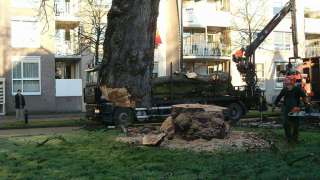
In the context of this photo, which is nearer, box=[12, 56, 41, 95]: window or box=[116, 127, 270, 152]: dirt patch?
box=[116, 127, 270, 152]: dirt patch

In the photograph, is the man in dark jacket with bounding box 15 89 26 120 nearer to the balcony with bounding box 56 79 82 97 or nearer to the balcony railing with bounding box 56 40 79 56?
the balcony with bounding box 56 79 82 97

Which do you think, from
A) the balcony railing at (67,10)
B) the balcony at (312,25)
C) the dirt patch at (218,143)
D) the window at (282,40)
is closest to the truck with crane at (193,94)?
the dirt patch at (218,143)

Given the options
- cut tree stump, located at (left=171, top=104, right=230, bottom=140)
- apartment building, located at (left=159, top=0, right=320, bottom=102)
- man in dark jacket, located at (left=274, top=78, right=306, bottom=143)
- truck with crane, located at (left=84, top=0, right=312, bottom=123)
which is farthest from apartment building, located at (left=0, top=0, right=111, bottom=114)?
cut tree stump, located at (left=171, top=104, right=230, bottom=140)

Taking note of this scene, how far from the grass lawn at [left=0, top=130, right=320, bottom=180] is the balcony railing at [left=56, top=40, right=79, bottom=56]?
3399 cm

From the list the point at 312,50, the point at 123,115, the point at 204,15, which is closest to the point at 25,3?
the point at 204,15

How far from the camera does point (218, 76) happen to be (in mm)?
30953

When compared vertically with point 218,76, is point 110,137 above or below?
below

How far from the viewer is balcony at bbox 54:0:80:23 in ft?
155

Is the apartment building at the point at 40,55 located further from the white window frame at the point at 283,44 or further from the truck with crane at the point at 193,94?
the white window frame at the point at 283,44

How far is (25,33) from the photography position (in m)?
45.5

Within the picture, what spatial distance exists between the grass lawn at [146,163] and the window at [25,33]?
108ft

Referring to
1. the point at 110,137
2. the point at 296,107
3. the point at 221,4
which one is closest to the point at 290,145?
the point at 296,107

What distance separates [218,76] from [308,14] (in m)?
37.3

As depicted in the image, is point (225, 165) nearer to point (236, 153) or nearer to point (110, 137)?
point (236, 153)
